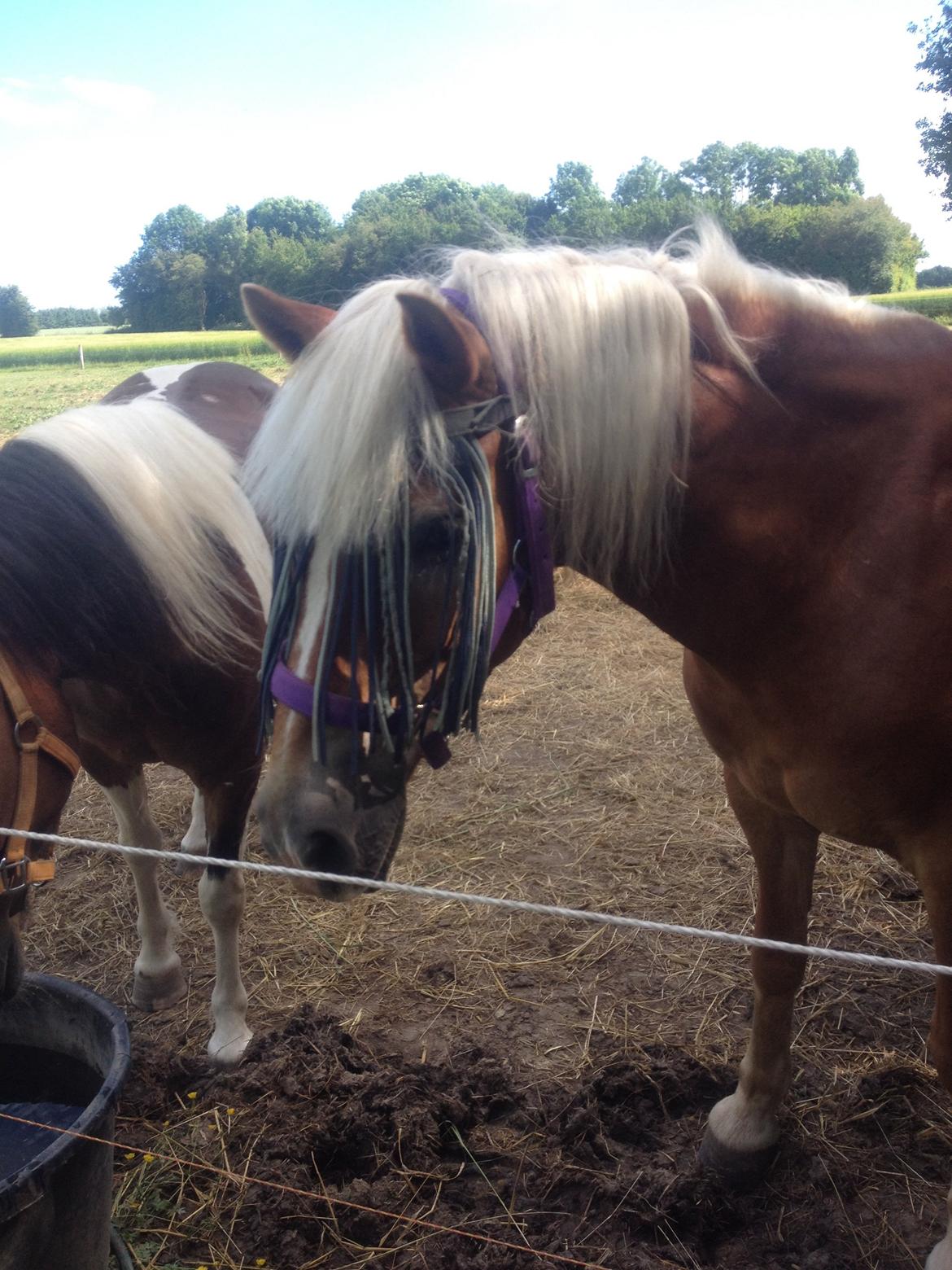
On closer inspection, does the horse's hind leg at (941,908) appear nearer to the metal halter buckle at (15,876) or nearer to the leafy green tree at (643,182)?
the metal halter buckle at (15,876)

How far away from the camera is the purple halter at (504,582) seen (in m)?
1.13

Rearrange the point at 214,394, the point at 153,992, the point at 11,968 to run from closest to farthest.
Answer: the point at 11,968
the point at 153,992
the point at 214,394

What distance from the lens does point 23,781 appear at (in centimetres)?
173

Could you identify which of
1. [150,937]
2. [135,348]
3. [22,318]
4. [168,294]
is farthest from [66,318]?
[150,937]

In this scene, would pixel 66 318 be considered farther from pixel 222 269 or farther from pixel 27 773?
pixel 27 773

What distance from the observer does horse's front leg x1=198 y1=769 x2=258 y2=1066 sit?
8.37 ft

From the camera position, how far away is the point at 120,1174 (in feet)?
7.02

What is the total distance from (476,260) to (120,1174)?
91.8 inches

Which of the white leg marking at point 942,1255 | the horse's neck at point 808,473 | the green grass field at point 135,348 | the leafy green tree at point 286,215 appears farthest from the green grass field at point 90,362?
the white leg marking at point 942,1255

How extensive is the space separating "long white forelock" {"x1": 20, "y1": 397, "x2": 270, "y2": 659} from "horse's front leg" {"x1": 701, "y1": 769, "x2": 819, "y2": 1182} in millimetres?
1324

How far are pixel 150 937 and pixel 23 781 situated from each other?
137cm

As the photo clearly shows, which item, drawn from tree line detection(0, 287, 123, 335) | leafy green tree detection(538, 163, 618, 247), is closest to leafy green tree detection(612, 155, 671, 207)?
leafy green tree detection(538, 163, 618, 247)

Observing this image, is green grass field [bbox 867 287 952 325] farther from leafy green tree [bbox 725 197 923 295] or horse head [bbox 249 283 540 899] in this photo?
horse head [bbox 249 283 540 899]

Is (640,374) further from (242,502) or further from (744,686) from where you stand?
(242,502)
